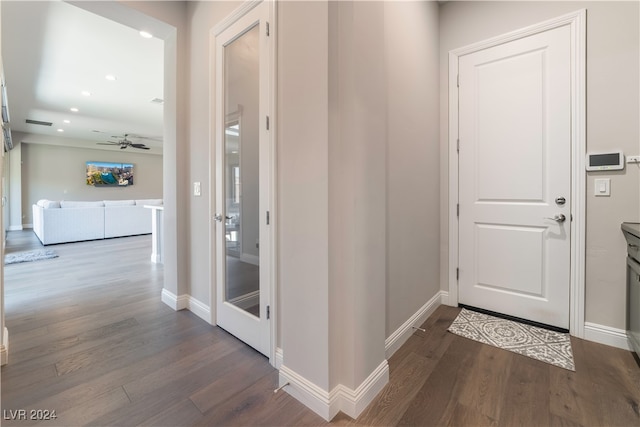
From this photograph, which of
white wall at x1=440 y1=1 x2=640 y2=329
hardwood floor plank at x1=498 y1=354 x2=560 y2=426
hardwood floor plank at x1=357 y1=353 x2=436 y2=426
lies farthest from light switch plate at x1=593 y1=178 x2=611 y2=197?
hardwood floor plank at x1=357 y1=353 x2=436 y2=426

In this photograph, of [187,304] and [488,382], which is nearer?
[488,382]

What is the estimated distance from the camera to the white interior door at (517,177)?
2062 mm

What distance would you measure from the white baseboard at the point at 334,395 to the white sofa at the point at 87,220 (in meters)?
6.60

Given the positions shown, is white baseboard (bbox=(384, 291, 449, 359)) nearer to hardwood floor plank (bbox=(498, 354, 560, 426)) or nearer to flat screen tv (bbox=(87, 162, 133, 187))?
hardwood floor plank (bbox=(498, 354, 560, 426))

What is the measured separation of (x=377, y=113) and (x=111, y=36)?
333cm

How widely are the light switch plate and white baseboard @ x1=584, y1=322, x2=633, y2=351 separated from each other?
3.08ft

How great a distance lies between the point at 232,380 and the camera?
158 centimetres

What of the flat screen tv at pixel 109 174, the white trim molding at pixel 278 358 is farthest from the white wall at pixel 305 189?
the flat screen tv at pixel 109 174

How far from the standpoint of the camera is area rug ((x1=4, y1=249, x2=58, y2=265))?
4.20 m

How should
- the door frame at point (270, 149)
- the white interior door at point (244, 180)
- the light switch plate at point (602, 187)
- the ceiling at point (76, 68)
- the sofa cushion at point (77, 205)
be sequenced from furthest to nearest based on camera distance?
the sofa cushion at point (77, 205) → the ceiling at point (76, 68) → the light switch plate at point (602, 187) → the white interior door at point (244, 180) → the door frame at point (270, 149)

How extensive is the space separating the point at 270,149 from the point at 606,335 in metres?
2.65

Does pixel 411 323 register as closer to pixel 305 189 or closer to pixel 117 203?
pixel 305 189

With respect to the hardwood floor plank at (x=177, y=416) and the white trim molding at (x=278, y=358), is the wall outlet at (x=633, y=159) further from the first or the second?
the hardwood floor plank at (x=177, y=416)

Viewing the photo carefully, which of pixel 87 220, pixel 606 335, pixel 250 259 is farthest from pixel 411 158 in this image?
pixel 87 220
